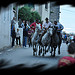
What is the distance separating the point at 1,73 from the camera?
33.5 inches

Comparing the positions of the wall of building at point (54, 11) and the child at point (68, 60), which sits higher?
the wall of building at point (54, 11)

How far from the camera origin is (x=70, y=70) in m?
0.77

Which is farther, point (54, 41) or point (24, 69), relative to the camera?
point (54, 41)

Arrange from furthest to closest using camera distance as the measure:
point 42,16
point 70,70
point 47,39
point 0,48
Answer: point 0,48 → point 47,39 → point 42,16 → point 70,70

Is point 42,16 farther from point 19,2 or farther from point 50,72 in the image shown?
point 50,72

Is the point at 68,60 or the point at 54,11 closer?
the point at 68,60

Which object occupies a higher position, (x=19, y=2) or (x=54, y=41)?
(x=19, y=2)

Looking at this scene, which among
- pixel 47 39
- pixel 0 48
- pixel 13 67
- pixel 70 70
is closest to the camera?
pixel 70 70

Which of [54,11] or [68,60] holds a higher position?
[54,11]

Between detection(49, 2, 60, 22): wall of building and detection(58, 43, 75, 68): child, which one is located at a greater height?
detection(49, 2, 60, 22): wall of building

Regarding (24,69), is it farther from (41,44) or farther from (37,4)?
(41,44)

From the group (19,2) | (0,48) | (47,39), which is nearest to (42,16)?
(19,2)

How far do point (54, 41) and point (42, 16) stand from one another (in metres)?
7.71

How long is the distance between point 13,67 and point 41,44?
8.43 metres
